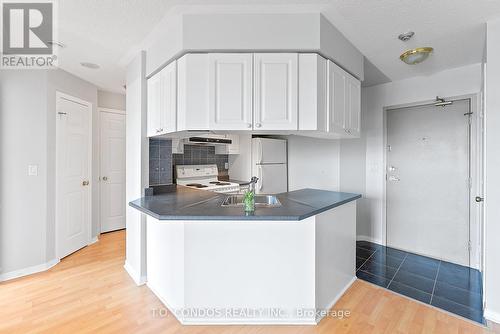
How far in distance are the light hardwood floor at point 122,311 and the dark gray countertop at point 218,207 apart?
86cm

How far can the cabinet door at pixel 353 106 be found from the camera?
2.49 meters

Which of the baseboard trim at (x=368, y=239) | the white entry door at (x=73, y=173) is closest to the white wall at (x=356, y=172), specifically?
the baseboard trim at (x=368, y=239)

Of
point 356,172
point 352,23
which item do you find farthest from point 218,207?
point 356,172

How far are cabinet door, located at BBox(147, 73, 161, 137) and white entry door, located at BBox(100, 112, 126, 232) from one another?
2.03 m

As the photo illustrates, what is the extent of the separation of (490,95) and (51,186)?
4.49 meters

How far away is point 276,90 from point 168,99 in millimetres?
972

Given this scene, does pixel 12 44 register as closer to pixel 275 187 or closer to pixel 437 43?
pixel 275 187

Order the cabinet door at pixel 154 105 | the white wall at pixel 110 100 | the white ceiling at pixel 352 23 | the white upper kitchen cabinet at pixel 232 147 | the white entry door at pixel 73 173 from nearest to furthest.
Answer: the white ceiling at pixel 352 23
the cabinet door at pixel 154 105
the white entry door at pixel 73 173
the white wall at pixel 110 100
the white upper kitchen cabinet at pixel 232 147

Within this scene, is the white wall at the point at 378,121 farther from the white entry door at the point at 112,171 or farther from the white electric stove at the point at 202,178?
the white entry door at the point at 112,171

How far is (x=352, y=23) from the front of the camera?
6.77 ft

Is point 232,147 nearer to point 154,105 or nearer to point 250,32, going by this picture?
point 154,105

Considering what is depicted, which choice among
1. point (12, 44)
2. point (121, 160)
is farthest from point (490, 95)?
point (121, 160)

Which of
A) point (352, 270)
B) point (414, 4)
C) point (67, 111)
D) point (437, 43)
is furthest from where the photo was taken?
point (67, 111)

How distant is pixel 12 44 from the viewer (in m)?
2.38
